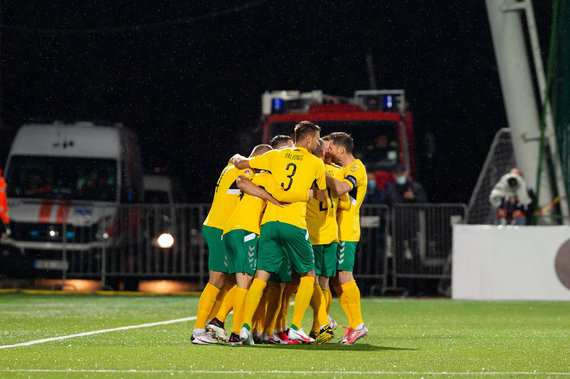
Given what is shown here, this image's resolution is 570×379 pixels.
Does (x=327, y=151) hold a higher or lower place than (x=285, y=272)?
higher

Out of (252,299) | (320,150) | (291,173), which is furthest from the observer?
(320,150)

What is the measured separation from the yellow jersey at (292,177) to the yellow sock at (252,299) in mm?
543

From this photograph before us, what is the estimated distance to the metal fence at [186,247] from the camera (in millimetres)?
21781

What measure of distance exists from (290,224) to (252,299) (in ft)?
2.28

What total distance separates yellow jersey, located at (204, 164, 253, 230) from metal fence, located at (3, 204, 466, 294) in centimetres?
1091

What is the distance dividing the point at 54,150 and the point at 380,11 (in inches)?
810

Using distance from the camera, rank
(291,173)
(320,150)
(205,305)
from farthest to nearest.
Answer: (320,150) < (205,305) < (291,173)

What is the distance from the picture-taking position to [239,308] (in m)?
10.4

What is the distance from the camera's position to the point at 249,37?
4266 cm

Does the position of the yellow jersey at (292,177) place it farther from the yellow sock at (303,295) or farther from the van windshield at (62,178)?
the van windshield at (62,178)

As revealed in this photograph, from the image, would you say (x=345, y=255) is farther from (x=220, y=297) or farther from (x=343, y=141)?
(x=220, y=297)

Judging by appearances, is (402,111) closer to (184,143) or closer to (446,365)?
(446,365)

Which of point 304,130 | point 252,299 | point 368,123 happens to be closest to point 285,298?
point 252,299

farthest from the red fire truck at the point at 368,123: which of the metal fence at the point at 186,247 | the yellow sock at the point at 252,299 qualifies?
the yellow sock at the point at 252,299
